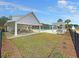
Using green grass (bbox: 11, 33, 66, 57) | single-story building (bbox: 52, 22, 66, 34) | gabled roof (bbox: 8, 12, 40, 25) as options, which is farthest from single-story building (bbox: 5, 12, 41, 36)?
single-story building (bbox: 52, 22, 66, 34)

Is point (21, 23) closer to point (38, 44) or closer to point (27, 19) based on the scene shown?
point (27, 19)

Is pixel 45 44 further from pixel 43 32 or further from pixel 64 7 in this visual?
pixel 64 7

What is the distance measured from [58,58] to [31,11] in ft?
4.73

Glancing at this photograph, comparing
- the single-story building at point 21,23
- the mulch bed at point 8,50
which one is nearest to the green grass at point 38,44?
the mulch bed at point 8,50

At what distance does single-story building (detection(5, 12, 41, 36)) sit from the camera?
765 cm

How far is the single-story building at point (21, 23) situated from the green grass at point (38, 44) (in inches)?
9.6

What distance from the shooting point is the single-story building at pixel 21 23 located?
7.65 meters

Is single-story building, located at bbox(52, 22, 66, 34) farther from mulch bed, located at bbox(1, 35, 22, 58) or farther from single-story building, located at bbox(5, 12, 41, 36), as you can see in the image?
mulch bed, located at bbox(1, 35, 22, 58)

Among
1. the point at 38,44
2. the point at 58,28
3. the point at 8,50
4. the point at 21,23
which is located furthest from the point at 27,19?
the point at 8,50

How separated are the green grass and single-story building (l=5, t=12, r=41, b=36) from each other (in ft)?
0.80

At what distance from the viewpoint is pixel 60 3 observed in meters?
7.68

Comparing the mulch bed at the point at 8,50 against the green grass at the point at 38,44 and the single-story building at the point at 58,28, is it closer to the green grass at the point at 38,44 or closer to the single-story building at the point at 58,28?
the green grass at the point at 38,44

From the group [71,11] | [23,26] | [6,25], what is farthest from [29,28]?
[71,11]

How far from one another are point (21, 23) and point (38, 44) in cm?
74
